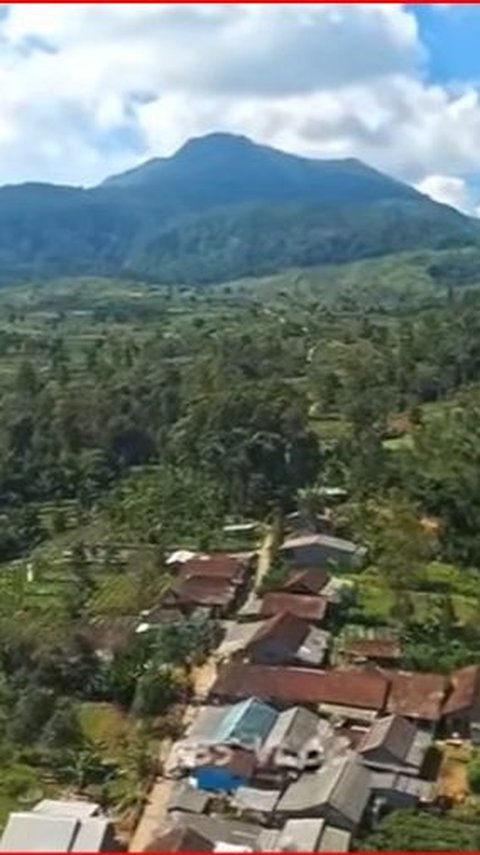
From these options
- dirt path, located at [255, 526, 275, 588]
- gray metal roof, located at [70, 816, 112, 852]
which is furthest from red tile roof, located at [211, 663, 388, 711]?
dirt path, located at [255, 526, 275, 588]

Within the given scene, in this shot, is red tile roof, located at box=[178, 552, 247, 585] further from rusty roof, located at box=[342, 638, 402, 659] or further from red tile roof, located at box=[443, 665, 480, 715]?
red tile roof, located at box=[443, 665, 480, 715]

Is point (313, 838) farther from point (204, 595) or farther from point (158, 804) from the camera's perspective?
point (204, 595)

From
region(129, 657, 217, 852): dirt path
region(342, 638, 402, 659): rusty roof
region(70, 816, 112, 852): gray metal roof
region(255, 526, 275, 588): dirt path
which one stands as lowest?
region(129, 657, 217, 852): dirt path

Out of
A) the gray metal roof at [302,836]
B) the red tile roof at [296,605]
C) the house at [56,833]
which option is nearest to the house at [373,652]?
the red tile roof at [296,605]

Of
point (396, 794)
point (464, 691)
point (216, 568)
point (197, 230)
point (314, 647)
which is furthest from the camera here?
point (197, 230)

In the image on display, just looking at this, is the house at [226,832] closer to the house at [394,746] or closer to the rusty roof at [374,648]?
the house at [394,746]

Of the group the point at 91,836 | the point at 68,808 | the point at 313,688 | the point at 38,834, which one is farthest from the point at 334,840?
the point at 313,688
